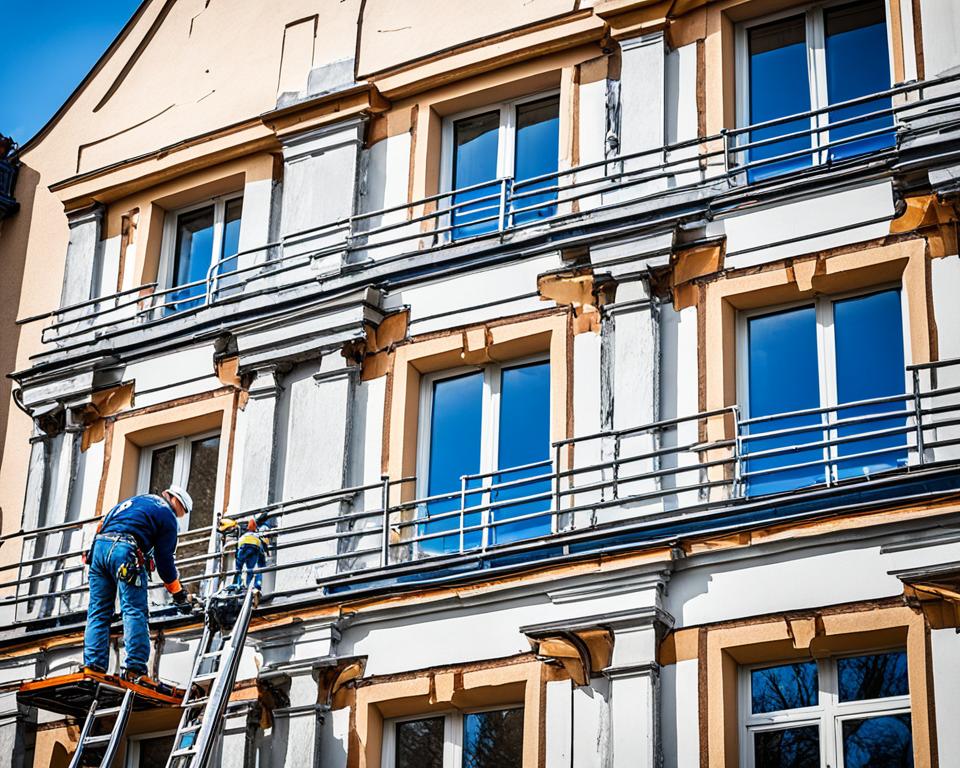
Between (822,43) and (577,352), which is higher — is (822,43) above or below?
above

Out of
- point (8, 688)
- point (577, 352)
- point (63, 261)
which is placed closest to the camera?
point (577, 352)

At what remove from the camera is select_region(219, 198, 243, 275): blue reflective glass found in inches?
931

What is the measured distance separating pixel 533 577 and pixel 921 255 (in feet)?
15.6

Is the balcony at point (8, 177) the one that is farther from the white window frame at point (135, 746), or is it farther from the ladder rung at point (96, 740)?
the ladder rung at point (96, 740)

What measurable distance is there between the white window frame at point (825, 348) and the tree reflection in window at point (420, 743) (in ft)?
14.1

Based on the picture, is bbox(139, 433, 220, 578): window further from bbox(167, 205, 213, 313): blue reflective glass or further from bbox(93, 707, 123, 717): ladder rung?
bbox(93, 707, 123, 717): ladder rung

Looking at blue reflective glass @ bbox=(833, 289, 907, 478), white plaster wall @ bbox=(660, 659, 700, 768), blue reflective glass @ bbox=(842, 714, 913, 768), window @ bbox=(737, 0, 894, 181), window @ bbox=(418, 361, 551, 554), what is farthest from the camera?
window @ bbox=(737, 0, 894, 181)

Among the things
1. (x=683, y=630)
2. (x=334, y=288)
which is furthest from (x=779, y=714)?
(x=334, y=288)

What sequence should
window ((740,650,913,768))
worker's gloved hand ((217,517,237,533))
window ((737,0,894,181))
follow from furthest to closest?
worker's gloved hand ((217,517,237,533)) → window ((737,0,894,181)) → window ((740,650,913,768))

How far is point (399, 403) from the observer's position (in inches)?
814

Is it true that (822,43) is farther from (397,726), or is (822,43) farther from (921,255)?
(397,726)

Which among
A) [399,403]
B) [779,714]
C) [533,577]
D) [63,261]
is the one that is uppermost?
[63,261]

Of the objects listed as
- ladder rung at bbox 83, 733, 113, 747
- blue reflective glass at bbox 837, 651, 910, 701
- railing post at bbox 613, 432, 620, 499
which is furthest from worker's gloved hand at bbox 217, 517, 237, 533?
blue reflective glass at bbox 837, 651, 910, 701

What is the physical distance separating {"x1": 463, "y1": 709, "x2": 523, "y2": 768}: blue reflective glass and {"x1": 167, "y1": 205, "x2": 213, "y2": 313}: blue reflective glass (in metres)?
7.17
